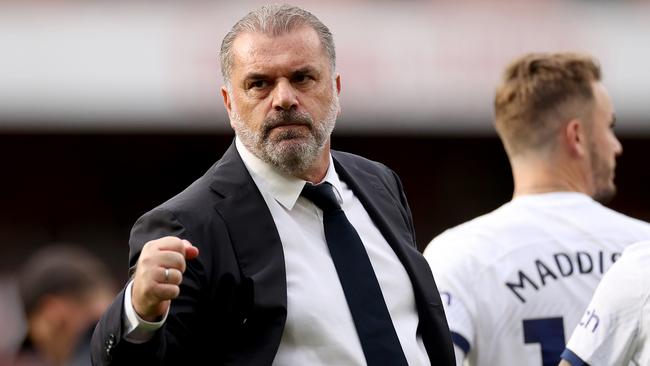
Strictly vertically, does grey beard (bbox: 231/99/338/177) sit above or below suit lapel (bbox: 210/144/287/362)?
above

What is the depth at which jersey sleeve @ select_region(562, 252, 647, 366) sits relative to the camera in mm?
3154

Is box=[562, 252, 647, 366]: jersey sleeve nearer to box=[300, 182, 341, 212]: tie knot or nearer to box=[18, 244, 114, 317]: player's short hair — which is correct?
box=[300, 182, 341, 212]: tie knot

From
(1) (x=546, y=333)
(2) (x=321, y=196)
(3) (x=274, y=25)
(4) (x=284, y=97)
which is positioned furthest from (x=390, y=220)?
(1) (x=546, y=333)

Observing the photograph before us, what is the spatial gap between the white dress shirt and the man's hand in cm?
5

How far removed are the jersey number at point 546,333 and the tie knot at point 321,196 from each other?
1.08 meters

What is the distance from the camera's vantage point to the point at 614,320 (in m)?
3.17

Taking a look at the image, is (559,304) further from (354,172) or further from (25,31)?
(25,31)

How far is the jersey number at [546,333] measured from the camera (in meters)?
3.82

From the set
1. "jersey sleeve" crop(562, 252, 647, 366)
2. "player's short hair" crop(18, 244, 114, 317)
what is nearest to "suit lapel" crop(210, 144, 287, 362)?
"jersey sleeve" crop(562, 252, 647, 366)

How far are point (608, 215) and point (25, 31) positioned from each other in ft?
27.8

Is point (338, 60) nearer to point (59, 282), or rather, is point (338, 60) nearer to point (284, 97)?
point (59, 282)

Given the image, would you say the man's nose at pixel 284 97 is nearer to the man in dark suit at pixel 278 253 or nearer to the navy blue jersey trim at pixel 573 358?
the man in dark suit at pixel 278 253

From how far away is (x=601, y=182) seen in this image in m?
4.19

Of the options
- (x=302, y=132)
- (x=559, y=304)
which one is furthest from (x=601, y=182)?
(x=302, y=132)
